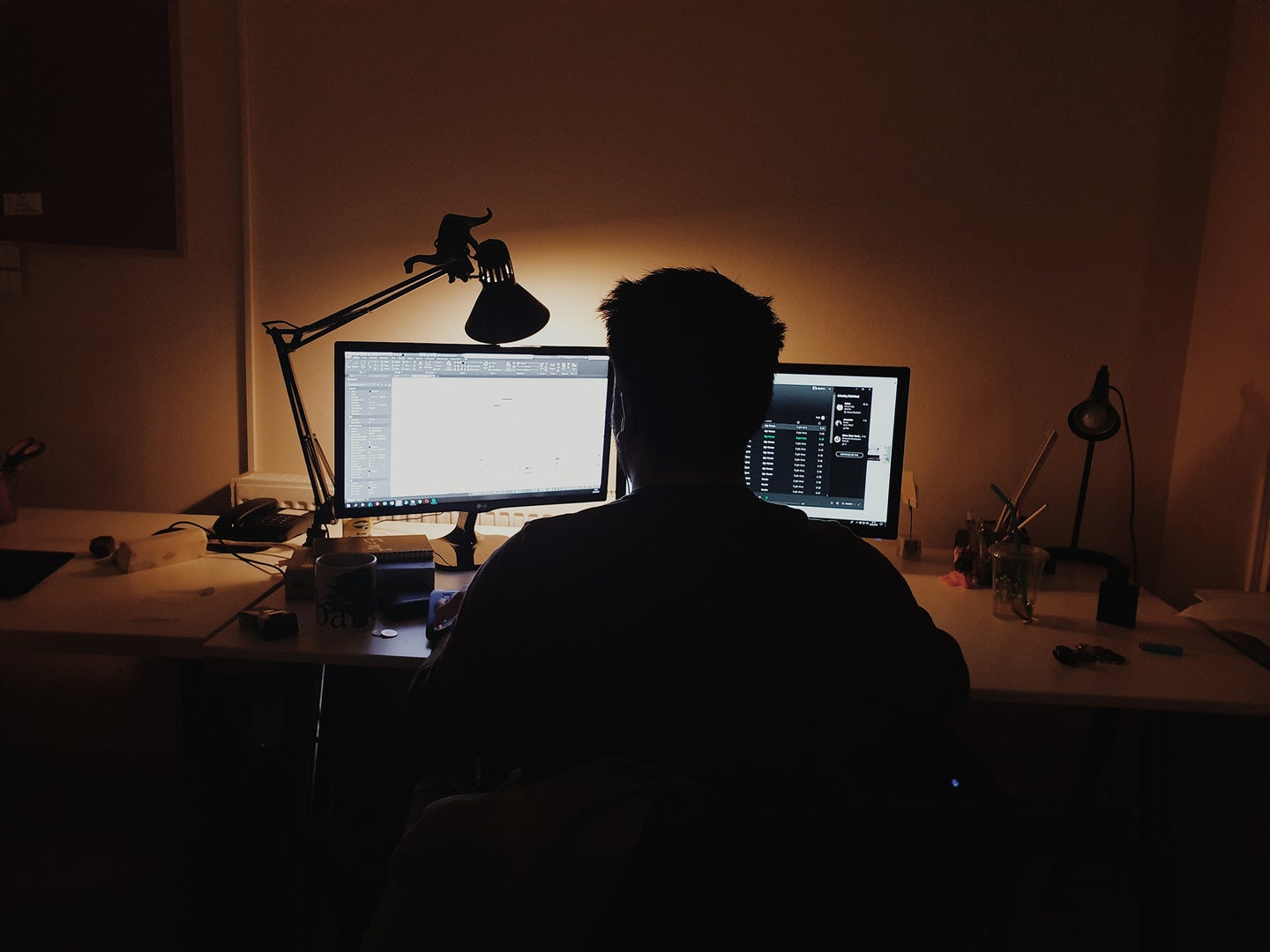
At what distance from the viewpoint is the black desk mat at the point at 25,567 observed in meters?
1.69

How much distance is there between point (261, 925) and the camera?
1751 mm

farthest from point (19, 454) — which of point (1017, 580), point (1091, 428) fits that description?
point (1091, 428)

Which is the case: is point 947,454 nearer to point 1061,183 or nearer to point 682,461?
point 1061,183

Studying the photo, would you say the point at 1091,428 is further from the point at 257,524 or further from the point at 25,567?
the point at 25,567

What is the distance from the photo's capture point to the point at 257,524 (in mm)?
2062

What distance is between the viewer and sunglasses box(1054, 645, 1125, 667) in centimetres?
152

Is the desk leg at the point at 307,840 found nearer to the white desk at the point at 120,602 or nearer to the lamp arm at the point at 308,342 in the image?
the white desk at the point at 120,602

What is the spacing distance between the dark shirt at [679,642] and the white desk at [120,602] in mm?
780

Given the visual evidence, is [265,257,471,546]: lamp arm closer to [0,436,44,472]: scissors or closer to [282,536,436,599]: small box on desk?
[282,536,436,599]: small box on desk

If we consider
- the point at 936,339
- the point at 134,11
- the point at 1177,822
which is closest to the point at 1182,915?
the point at 1177,822

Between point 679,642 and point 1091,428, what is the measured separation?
148 centimetres

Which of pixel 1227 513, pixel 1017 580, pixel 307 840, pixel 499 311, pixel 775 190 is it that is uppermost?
pixel 775 190

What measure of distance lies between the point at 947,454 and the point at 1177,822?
1.00 metres

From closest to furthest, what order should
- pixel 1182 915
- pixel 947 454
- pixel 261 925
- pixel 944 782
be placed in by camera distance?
pixel 944 782, pixel 261 925, pixel 1182 915, pixel 947 454
